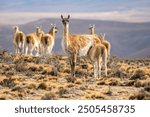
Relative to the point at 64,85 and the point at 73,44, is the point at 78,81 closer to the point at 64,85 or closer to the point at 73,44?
the point at 64,85

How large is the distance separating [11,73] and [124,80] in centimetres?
580

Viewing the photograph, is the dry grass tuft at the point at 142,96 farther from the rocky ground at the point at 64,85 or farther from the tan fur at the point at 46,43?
the tan fur at the point at 46,43

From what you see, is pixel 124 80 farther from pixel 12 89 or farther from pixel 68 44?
pixel 12 89

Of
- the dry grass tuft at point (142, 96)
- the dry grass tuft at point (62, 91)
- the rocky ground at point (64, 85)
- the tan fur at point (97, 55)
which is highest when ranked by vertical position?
the tan fur at point (97, 55)

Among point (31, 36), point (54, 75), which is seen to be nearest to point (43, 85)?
point (54, 75)

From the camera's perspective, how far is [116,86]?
2511cm

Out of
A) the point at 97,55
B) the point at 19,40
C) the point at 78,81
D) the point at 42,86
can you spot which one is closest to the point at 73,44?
the point at 97,55

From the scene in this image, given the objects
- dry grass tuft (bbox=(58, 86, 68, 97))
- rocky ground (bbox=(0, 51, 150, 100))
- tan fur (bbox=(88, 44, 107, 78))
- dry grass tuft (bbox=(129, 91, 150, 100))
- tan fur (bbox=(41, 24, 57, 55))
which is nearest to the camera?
dry grass tuft (bbox=(129, 91, 150, 100))

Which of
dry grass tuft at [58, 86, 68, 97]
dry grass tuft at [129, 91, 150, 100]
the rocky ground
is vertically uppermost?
dry grass tuft at [129, 91, 150, 100]

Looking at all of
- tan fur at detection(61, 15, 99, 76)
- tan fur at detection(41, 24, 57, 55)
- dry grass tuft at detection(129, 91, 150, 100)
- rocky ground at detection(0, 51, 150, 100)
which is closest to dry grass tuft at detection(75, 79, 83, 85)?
rocky ground at detection(0, 51, 150, 100)

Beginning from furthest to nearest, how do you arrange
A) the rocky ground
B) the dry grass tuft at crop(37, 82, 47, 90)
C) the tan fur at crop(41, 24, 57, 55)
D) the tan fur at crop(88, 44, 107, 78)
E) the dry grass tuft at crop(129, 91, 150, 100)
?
the tan fur at crop(41, 24, 57, 55) < the tan fur at crop(88, 44, 107, 78) < the dry grass tuft at crop(37, 82, 47, 90) < the rocky ground < the dry grass tuft at crop(129, 91, 150, 100)

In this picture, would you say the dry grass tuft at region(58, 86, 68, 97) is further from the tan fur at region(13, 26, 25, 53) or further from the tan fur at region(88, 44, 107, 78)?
the tan fur at region(13, 26, 25, 53)

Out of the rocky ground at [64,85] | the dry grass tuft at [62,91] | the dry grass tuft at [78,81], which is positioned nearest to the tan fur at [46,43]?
the rocky ground at [64,85]

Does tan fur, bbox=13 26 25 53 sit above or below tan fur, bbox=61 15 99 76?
below
